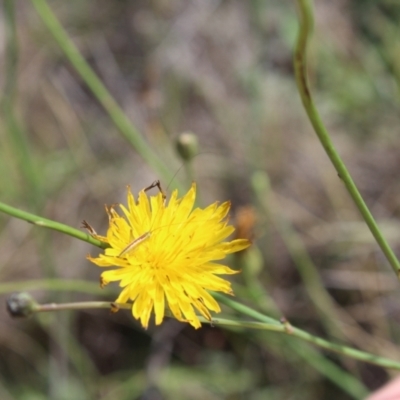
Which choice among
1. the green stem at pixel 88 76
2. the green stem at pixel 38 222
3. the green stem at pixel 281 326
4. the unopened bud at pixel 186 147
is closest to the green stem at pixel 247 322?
the green stem at pixel 281 326

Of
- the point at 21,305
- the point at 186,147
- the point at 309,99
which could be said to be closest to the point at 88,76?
the point at 186,147

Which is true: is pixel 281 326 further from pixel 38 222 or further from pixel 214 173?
pixel 214 173

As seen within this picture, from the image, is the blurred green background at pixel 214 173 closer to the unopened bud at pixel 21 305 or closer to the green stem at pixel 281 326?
the green stem at pixel 281 326

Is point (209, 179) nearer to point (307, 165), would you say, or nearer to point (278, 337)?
A: point (307, 165)

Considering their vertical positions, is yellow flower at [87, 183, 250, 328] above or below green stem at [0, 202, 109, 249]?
above

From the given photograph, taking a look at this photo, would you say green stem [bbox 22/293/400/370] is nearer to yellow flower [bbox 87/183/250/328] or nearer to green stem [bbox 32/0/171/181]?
yellow flower [bbox 87/183/250/328]

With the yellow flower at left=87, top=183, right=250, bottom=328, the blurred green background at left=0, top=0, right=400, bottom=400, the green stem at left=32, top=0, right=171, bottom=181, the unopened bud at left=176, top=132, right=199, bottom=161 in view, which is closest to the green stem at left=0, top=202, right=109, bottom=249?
the yellow flower at left=87, top=183, right=250, bottom=328
